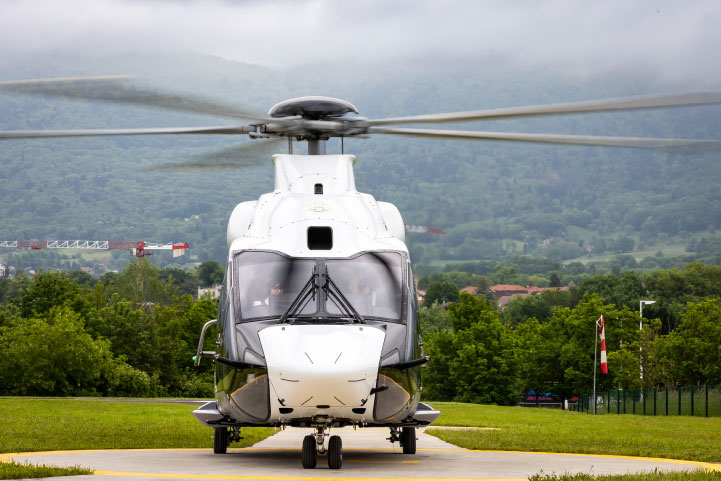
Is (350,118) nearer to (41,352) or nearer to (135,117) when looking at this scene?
(41,352)

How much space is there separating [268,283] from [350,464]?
2644 millimetres

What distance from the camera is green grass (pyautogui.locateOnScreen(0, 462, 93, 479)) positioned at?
35.7 ft

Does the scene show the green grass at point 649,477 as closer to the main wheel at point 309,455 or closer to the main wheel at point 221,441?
the main wheel at point 309,455

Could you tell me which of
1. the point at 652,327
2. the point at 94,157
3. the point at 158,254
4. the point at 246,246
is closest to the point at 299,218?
the point at 246,246

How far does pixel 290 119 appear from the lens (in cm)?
1503

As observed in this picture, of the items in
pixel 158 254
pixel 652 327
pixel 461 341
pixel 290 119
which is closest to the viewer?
pixel 290 119

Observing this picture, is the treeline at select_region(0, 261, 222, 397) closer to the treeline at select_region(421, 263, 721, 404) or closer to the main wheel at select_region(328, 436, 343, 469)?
the treeline at select_region(421, 263, 721, 404)

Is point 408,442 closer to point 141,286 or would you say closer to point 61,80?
point 61,80

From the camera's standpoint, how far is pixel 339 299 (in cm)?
1312

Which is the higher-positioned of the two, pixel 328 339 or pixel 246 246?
pixel 246 246

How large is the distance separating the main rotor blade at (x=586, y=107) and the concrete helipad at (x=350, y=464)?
443 cm

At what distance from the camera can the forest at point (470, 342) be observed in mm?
56469

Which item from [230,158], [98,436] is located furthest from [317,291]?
[98,436]

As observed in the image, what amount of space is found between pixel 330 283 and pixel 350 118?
10.5 ft
